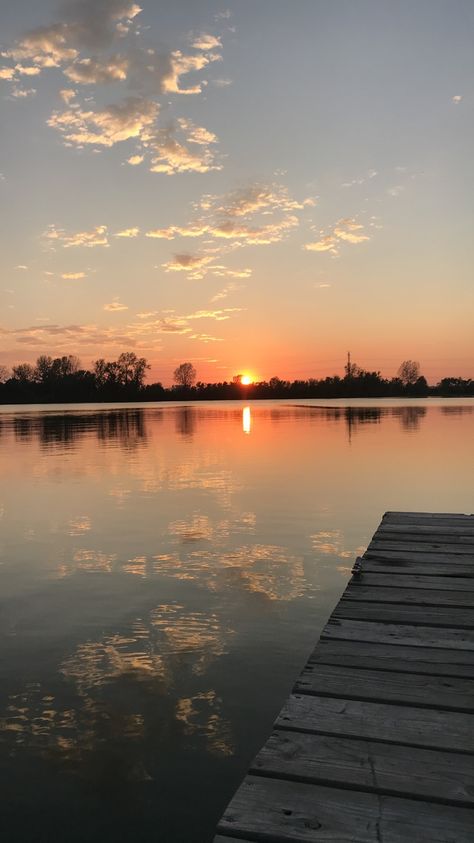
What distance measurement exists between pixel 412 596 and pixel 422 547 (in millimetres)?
2470

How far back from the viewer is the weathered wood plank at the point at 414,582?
6745mm

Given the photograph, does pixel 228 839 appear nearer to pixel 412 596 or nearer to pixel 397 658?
pixel 397 658

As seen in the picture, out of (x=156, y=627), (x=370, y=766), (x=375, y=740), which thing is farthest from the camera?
(x=156, y=627)

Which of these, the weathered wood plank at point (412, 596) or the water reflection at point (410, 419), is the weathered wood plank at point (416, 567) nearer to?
the weathered wood plank at point (412, 596)

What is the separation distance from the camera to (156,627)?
308 inches

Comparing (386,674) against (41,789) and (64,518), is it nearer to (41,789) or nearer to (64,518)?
(41,789)

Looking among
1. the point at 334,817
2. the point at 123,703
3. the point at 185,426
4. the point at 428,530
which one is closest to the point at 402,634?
the point at 334,817

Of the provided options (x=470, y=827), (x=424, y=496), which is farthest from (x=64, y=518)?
(x=470, y=827)

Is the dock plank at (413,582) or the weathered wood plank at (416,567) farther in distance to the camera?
the weathered wood plank at (416,567)

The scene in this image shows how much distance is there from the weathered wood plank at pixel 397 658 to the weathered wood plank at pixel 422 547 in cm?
348

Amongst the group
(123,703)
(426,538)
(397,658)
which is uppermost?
(397,658)

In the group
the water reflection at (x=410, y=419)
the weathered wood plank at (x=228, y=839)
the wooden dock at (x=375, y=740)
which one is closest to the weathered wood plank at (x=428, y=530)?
the wooden dock at (x=375, y=740)

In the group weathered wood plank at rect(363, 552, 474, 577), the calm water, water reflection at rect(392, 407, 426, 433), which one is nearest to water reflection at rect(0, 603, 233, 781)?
the calm water

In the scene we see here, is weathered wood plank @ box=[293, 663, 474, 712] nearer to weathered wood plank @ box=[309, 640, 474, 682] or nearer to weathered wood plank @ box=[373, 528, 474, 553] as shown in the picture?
weathered wood plank @ box=[309, 640, 474, 682]
